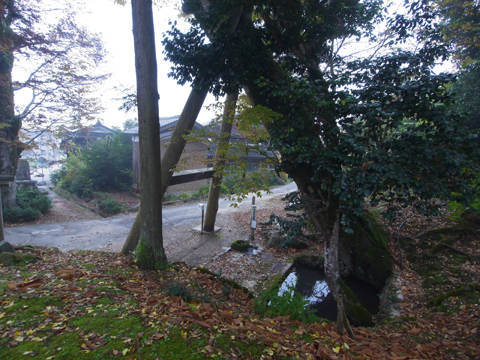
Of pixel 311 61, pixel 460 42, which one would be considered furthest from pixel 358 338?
pixel 460 42

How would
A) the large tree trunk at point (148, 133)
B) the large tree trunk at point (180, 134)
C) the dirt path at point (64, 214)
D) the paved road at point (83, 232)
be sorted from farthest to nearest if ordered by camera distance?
the dirt path at point (64, 214), the paved road at point (83, 232), the large tree trunk at point (180, 134), the large tree trunk at point (148, 133)

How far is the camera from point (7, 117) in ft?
36.5

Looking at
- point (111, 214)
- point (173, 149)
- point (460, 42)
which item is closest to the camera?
point (173, 149)

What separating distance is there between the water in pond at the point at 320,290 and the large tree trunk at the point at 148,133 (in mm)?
3250

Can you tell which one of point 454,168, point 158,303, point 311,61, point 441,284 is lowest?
point 441,284

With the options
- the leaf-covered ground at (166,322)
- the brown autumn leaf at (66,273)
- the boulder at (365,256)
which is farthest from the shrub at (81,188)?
the boulder at (365,256)

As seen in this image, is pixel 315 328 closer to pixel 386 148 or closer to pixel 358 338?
pixel 358 338

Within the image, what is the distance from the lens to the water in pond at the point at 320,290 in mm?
6742

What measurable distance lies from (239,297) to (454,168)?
13.8ft

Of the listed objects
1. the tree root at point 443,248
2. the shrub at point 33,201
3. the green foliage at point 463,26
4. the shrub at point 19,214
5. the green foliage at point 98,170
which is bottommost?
the tree root at point 443,248

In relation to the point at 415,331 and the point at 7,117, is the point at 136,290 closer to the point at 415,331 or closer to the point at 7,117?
the point at 415,331

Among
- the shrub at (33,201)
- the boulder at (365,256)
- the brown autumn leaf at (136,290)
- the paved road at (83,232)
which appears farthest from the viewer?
the shrub at (33,201)

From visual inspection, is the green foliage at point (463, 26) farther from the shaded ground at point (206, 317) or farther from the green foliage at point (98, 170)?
the green foliage at point (98, 170)

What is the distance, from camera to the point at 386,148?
4742mm
